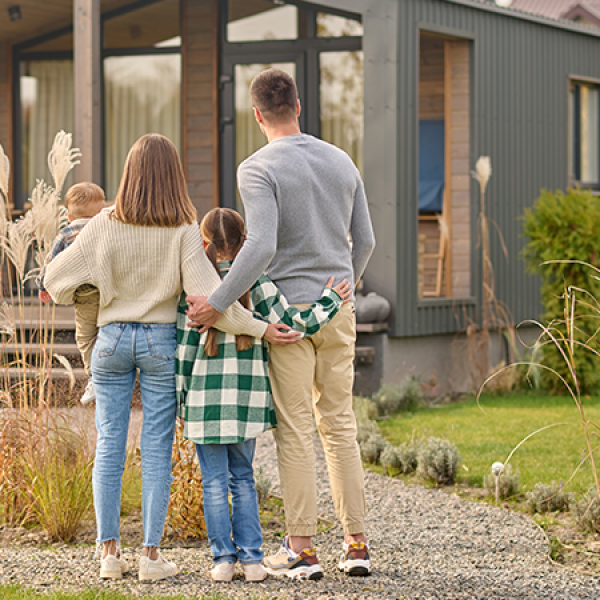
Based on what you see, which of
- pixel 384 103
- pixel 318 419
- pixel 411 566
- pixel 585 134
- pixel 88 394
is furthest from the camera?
pixel 585 134

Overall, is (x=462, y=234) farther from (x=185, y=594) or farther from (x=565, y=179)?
(x=185, y=594)

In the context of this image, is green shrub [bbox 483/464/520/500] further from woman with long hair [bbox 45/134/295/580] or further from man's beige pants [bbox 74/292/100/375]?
man's beige pants [bbox 74/292/100/375]

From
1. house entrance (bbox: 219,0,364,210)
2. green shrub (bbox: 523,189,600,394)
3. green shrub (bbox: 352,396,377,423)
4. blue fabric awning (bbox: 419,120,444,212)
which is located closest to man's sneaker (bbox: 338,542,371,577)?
green shrub (bbox: 352,396,377,423)

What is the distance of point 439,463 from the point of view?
516 cm

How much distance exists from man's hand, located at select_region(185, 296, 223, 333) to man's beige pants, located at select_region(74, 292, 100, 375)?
1.34 feet

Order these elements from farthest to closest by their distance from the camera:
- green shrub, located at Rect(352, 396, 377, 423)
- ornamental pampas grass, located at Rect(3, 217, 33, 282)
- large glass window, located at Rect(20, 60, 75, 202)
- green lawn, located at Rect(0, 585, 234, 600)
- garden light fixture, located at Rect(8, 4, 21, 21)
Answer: large glass window, located at Rect(20, 60, 75, 202)
garden light fixture, located at Rect(8, 4, 21, 21)
green shrub, located at Rect(352, 396, 377, 423)
ornamental pampas grass, located at Rect(3, 217, 33, 282)
green lawn, located at Rect(0, 585, 234, 600)

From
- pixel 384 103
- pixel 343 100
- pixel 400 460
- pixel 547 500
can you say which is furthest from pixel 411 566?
pixel 343 100

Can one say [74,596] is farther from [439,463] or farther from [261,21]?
[261,21]

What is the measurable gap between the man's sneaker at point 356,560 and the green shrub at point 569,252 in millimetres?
5252

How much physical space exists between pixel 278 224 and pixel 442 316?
5975 millimetres

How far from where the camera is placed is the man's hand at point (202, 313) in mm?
3104

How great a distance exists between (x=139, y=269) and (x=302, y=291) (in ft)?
1.97

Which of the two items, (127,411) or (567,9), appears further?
(567,9)

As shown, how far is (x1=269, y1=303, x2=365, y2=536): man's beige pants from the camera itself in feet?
10.6
